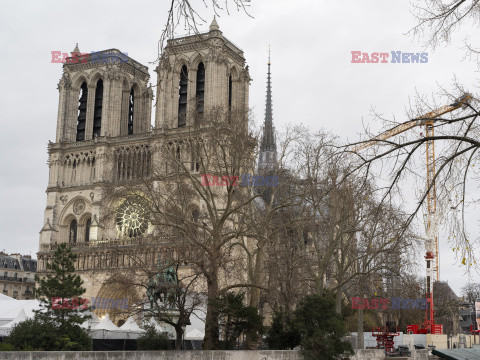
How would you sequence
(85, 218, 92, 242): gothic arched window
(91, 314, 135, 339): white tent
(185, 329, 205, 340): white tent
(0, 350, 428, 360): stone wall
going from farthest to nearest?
(85, 218, 92, 242): gothic arched window, (185, 329, 205, 340): white tent, (91, 314, 135, 339): white tent, (0, 350, 428, 360): stone wall

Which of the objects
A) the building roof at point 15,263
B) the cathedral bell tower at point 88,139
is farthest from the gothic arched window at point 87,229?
the building roof at point 15,263

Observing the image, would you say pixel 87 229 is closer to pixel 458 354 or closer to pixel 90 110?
pixel 90 110

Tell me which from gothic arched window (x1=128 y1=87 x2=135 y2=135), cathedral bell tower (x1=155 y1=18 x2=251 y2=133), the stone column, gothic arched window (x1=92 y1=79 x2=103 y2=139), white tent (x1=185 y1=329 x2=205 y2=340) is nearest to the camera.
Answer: white tent (x1=185 y1=329 x2=205 y2=340)

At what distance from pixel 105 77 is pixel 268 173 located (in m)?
33.2

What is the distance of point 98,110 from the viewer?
59.5 metres

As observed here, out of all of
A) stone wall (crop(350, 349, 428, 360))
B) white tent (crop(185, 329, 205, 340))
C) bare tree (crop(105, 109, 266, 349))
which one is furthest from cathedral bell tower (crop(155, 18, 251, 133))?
stone wall (crop(350, 349, 428, 360))

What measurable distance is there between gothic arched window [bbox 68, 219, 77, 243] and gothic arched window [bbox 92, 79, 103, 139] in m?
8.41

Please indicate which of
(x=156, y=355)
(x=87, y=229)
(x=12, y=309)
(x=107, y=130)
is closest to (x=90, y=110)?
(x=107, y=130)

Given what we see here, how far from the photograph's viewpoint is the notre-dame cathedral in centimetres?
5203

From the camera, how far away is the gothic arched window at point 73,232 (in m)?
56.6

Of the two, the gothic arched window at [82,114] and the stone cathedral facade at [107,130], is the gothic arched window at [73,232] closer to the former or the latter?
the stone cathedral facade at [107,130]

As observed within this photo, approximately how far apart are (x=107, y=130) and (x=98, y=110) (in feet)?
12.2

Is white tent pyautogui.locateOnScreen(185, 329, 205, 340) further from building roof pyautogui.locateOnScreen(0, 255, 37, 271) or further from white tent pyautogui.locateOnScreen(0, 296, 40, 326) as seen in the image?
building roof pyautogui.locateOnScreen(0, 255, 37, 271)

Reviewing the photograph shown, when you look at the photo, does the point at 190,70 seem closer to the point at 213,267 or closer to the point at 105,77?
the point at 105,77
